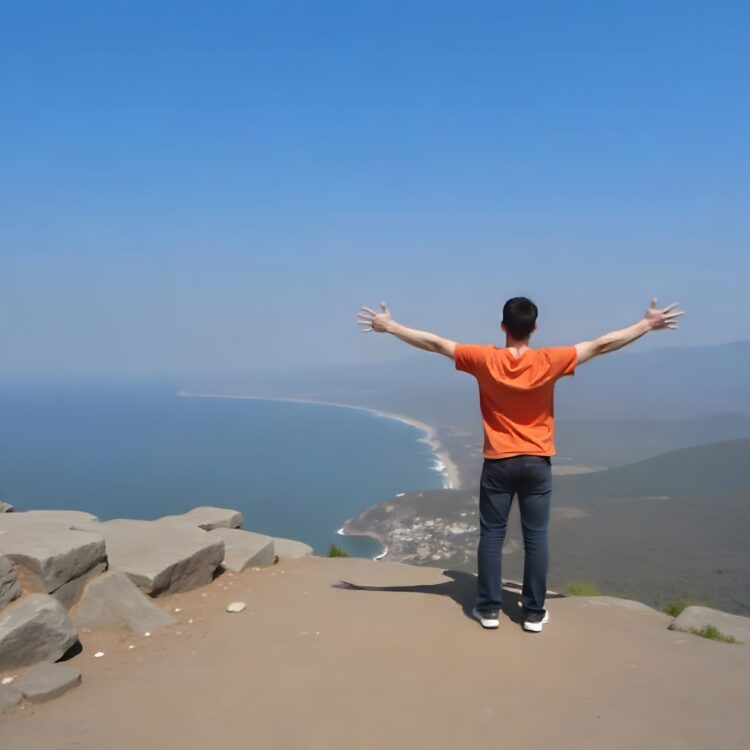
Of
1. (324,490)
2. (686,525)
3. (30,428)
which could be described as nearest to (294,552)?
(686,525)

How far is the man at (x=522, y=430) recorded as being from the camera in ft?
17.4

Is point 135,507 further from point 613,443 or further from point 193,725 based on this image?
point 613,443

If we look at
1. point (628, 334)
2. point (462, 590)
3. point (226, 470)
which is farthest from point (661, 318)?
point (226, 470)

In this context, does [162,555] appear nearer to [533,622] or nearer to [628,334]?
[533,622]

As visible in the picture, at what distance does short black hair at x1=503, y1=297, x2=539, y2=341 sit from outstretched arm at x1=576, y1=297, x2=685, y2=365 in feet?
1.44

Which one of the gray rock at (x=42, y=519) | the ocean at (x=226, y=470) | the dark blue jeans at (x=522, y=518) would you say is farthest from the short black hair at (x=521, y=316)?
the ocean at (x=226, y=470)

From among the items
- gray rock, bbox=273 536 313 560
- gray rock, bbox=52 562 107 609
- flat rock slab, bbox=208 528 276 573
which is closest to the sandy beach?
gray rock, bbox=52 562 107 609

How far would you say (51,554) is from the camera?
18.0 feet

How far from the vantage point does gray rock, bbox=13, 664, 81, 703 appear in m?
4.20

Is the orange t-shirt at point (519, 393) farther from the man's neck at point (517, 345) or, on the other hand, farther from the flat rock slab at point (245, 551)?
the flat rock slab at point (245, 551)

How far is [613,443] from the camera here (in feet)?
532

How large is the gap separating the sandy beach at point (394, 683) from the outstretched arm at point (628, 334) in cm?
230

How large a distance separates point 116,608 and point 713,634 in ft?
16.8

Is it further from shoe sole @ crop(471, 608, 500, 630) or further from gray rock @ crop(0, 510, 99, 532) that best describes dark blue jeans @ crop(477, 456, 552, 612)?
gray rock @ crop(0, 510, 99, 532)
